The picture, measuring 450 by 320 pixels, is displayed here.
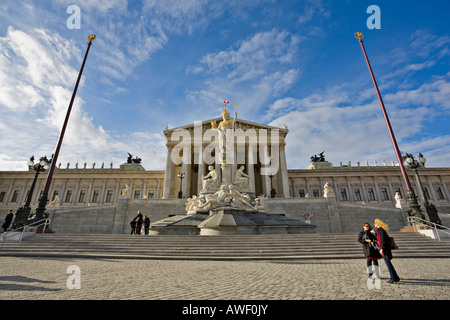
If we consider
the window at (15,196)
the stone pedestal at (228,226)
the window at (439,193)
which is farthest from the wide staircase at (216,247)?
the window at (15,196)

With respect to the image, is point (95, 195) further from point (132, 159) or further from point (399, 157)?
point (399, 157)

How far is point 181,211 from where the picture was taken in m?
26.1

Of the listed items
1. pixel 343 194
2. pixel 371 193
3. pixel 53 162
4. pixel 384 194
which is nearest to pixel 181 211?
pixel 53 162

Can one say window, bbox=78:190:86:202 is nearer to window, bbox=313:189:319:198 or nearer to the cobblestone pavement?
window, bbox=313:189:319:198

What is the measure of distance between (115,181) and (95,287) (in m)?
52.6

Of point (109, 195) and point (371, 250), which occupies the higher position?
point (109, 195)

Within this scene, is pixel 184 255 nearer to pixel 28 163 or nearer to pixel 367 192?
pixel 28 163

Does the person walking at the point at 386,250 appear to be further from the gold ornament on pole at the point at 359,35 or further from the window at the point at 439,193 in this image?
the window at the point at 439,193

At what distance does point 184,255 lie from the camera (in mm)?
9164

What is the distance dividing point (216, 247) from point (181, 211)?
17.0 meters

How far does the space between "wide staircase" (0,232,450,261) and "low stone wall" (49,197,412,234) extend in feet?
43.3

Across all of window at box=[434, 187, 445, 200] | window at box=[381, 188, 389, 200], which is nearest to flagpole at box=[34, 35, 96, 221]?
window at box=[381, 188, 389, 200]

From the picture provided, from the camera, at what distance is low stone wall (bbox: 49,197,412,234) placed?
23656 millimetres
